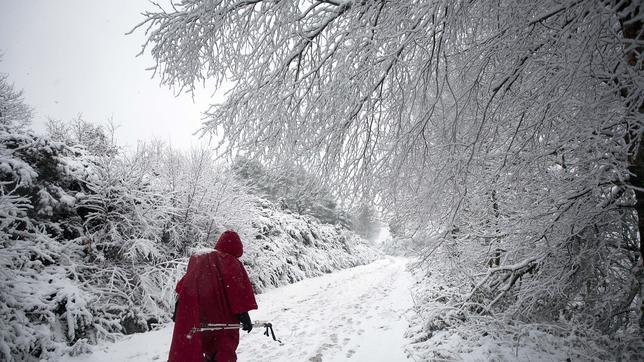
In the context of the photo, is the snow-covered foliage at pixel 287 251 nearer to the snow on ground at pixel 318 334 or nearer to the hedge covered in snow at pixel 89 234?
the hedge covered in snow at pixel 89 234

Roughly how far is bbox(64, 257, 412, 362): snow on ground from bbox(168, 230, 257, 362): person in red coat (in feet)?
4.87

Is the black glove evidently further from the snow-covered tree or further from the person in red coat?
the snow-covered tree

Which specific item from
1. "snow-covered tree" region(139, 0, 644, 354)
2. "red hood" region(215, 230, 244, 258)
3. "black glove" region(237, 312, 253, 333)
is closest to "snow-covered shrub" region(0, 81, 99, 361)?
"red hood" region(215, 230, 244, 258)

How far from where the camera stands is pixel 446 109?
2.75 m

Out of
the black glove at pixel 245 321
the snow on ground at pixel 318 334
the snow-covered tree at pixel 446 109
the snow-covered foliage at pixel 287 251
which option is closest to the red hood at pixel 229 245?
the black glove at pixel 245 321

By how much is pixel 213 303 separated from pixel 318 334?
9.21ft

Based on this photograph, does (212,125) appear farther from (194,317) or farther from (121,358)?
(121,358)

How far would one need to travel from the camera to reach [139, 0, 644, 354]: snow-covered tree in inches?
82.3

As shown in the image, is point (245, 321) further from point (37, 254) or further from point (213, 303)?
point (37, 254)

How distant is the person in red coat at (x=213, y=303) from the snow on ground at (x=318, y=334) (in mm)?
1484

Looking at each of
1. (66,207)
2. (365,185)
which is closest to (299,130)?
(365,185)

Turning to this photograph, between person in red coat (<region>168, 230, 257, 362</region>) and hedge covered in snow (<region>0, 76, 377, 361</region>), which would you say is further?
hedge covered in snow (<region>0, 76, 377, 361</region>)

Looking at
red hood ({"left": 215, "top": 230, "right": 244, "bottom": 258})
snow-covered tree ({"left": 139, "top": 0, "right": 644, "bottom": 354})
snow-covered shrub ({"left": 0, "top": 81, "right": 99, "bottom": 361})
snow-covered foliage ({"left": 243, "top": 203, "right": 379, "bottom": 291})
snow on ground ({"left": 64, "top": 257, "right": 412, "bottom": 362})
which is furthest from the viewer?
snow-covered foliage ({"left": 243, "top": 203, "right": 379, "bottom": 291})

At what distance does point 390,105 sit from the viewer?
2533mm
